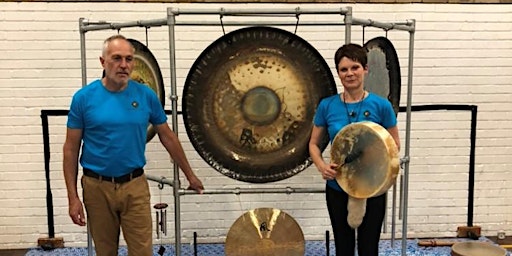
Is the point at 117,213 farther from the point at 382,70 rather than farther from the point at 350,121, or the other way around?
the point at 382,70

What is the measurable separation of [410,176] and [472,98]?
28.2 inches

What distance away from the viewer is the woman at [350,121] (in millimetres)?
2156

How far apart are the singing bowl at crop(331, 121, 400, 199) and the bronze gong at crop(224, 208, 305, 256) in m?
0.89

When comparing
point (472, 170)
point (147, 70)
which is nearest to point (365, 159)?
point (147, 70)

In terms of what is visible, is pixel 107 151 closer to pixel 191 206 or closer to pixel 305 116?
pixel 305 116

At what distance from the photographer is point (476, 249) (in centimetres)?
351

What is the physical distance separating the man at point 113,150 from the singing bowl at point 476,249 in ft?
6.92

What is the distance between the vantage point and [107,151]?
228cm

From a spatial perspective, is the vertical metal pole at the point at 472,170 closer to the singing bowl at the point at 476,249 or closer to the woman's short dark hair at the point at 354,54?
the singing bowl at the point at 476,249

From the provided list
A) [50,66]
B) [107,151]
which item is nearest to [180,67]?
[50,66]

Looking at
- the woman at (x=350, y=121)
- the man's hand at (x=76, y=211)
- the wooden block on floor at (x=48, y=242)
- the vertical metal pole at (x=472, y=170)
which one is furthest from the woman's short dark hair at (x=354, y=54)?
the wooden block on floor at (x=48, y=242)

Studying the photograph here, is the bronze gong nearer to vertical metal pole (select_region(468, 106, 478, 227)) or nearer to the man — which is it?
the man

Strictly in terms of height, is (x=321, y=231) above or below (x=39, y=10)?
below

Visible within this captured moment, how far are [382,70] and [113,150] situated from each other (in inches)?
64.8
